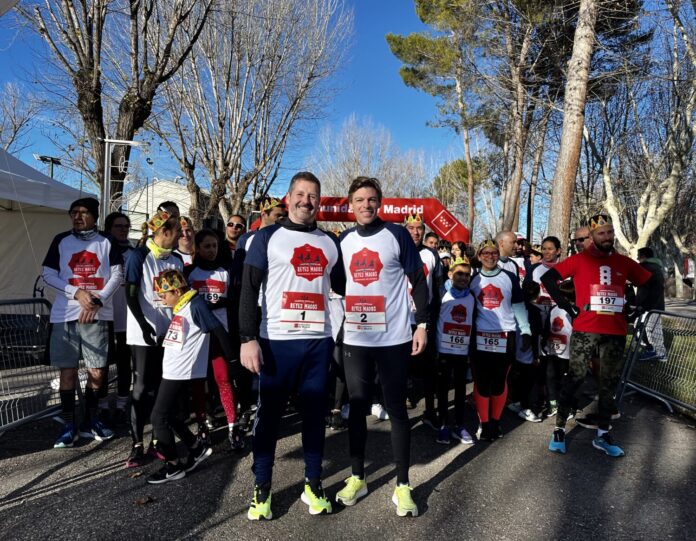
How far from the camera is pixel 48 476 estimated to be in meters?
3.37

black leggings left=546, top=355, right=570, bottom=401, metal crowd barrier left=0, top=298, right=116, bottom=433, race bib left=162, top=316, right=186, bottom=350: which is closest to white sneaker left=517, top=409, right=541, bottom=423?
black leggings left=546, top=355, right=570, bottom=401

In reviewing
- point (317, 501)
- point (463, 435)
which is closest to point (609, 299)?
point (463, 435)

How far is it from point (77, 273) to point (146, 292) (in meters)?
0.91

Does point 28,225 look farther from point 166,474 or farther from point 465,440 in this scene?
point 465,440

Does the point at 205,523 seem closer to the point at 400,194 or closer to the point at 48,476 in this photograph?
the point at 48,476

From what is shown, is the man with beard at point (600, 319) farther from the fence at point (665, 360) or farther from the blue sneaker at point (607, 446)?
the fence at point (665, 360)

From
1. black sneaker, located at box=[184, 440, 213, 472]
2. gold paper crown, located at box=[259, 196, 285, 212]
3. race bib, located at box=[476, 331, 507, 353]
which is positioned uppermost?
gold paper crown, located at box=[259, 196, 285, 212]

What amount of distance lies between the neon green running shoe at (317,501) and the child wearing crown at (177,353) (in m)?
1.06

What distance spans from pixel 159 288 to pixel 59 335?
141 cm

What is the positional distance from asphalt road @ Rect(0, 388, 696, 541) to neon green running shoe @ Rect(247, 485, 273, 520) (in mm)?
52

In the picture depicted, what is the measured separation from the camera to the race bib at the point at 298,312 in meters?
2.77

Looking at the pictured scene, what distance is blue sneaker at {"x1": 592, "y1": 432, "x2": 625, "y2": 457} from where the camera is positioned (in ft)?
13.0

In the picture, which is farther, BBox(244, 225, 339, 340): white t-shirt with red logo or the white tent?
the white tent

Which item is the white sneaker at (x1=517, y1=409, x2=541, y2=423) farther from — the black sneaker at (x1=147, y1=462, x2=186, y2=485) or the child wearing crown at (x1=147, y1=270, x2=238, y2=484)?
the black sneaker at (x1=147, y1=462, x2=186, y2=485)
